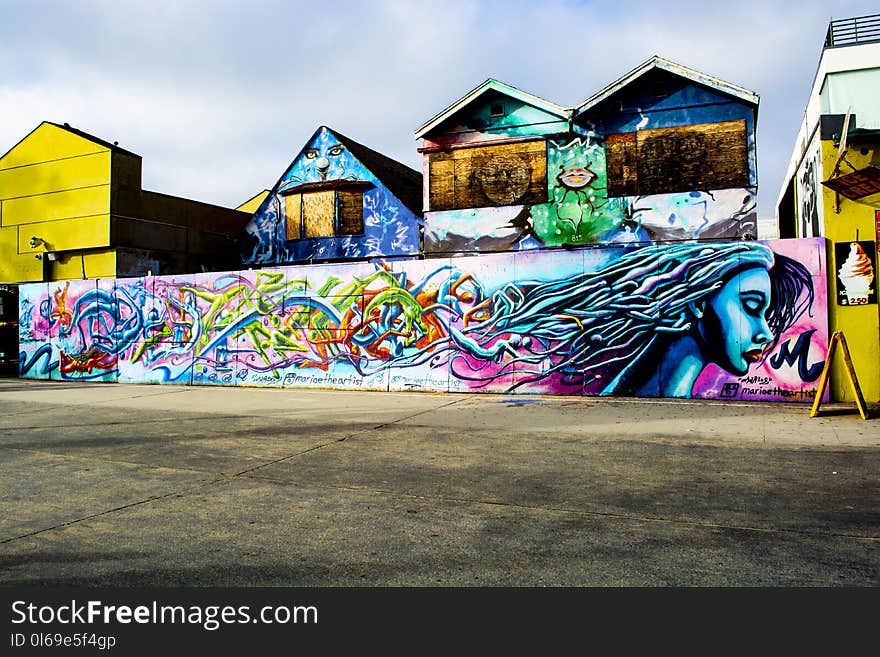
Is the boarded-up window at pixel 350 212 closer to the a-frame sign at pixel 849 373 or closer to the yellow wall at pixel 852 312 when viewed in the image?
the yellow wall at pixel 852 312

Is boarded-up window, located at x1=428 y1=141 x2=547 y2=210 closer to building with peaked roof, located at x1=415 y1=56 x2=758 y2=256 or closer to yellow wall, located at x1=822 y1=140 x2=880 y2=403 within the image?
building with peaked roof, located at x1=415 y1=56 x2=758 y2=256

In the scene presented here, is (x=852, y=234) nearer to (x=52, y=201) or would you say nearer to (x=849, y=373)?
(x=849, y=373)

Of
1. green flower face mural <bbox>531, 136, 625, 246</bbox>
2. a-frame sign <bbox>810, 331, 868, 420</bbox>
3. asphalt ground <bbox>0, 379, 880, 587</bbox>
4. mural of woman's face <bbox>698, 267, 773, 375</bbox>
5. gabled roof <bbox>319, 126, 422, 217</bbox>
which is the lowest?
asphalt ground <bbox>0, 379, 880, 587</bbox>

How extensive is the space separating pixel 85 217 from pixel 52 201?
171 cm

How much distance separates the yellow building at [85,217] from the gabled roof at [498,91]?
30.5 feet

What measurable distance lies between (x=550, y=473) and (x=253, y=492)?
2.54 metres

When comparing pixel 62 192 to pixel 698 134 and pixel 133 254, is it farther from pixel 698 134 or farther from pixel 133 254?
pixel 698 134

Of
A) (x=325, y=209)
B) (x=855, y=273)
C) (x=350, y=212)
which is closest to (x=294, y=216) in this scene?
(x=325, y=209)

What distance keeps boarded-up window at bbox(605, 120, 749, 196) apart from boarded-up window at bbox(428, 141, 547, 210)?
178cm

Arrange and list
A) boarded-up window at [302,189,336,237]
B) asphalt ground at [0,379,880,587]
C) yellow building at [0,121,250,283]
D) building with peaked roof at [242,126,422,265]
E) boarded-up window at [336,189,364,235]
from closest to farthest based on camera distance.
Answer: asphalt ground at [0,379,880,587] < yellow building at [0,121,250,283] < building with peaked roof at [242,126,422,265] < boarded-up window at [336,189,364,235] < boarded-up window at [302,189,336,237]

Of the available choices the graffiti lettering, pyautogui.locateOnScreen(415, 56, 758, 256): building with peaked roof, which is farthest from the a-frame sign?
pyautogui.locateOnScreen(415, 56, 758, 256): building with peaked roof

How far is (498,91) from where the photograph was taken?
1747 cm

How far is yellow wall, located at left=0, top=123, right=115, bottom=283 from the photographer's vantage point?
20750 mm

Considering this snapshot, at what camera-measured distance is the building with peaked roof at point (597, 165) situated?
1571 cm
